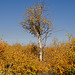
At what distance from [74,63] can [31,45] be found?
627 centimetres

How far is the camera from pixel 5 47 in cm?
921

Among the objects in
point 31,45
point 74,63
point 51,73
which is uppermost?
point 31,45

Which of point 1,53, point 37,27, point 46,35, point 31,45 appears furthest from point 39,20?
point 1,53

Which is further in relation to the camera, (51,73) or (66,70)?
(51,73)

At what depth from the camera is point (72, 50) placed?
5652mm

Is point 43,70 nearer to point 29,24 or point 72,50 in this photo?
point 72,50

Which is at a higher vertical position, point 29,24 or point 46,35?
point 29,24

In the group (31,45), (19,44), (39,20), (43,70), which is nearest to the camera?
(43,70)

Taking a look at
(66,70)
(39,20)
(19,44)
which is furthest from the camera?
(19,44)

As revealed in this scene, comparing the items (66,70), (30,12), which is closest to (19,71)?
(66,70)

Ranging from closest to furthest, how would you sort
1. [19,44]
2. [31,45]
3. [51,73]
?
[51,73] → [31,45] → [19,44]

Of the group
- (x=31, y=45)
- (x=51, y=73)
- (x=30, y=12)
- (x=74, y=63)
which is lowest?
(x=51, y=73)

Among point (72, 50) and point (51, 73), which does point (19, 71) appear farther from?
point (72, 50)

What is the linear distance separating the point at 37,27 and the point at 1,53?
3.64 m
